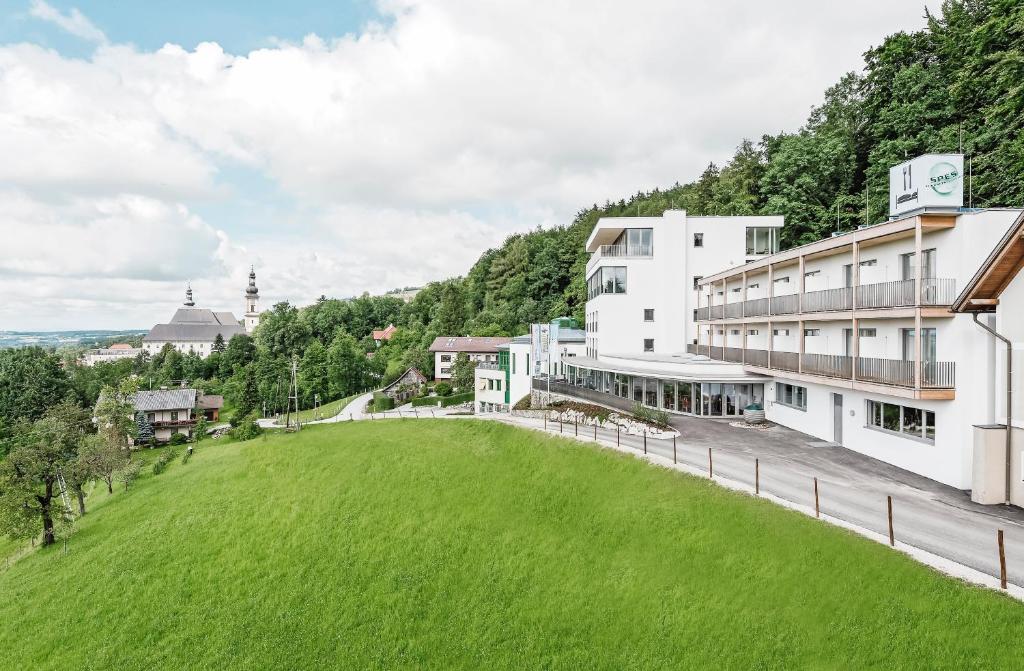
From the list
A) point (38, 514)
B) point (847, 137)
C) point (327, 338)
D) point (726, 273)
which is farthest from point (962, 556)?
point (327, 338)

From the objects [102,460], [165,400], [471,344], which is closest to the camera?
[102,460]

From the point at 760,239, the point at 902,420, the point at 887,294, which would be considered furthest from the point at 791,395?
the point at 760,239

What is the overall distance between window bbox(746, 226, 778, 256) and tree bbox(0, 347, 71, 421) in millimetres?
76871

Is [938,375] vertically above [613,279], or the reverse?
[613,279]

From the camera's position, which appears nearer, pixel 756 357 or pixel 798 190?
pixel 756 357

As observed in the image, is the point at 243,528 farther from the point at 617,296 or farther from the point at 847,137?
the point at 847,137

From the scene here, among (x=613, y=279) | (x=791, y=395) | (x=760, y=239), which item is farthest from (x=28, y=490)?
(x=760, y=239)

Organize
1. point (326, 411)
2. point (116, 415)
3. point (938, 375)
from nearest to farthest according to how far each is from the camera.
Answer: point (938, 375) < point (116, 415) < point (326, 411)

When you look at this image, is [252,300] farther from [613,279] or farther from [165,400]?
[613,279]

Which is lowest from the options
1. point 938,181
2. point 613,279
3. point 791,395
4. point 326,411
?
point 326,411

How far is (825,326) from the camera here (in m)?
22.7

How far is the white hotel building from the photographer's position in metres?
15.6

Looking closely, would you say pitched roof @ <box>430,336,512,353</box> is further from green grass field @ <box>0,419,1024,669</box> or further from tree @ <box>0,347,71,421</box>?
tree @ <box>0,347,71,421</box>

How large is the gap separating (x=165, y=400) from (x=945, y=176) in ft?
223
